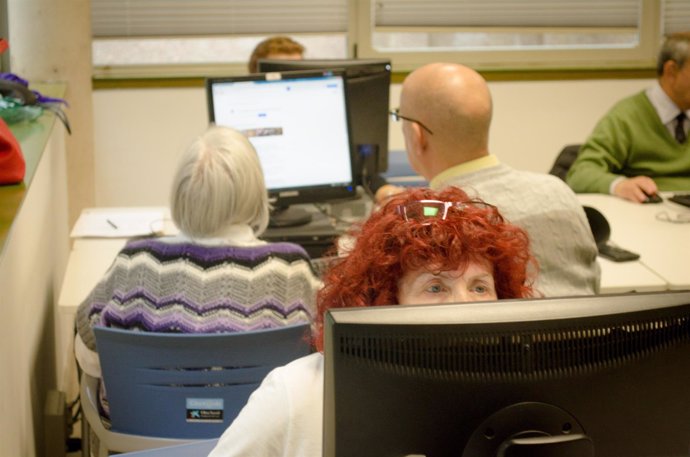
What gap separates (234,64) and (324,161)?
2299 mm

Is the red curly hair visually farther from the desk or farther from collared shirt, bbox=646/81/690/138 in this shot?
collared shirt, bbox=646/81/690/138

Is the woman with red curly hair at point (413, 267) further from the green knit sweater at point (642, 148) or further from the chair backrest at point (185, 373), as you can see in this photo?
the green knit sweater at point (642, 148)

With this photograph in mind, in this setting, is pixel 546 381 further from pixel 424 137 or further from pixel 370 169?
pixel 370 169

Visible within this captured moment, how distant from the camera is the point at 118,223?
318 cm

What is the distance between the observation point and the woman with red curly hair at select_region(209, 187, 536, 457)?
1.27 m

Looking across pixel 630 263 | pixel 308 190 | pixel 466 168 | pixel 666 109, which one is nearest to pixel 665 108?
pixel 666 109

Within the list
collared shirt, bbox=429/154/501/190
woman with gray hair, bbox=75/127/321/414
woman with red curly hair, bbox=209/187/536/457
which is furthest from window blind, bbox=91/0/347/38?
woman with red curly hair, bbox=209/187/536/457

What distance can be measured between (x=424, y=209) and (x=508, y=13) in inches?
171

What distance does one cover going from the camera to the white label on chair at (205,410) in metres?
2.11

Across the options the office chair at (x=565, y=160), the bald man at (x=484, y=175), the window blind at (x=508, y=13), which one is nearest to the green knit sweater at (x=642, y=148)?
the office chair at (x=565, y=160)

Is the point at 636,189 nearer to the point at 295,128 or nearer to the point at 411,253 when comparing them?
the point at 295,128

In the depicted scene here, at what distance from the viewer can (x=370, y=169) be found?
11.6 ft

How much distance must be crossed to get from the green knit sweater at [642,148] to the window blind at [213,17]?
6.37 feet

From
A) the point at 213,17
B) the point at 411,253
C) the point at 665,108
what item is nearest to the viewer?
the point at 411,253
